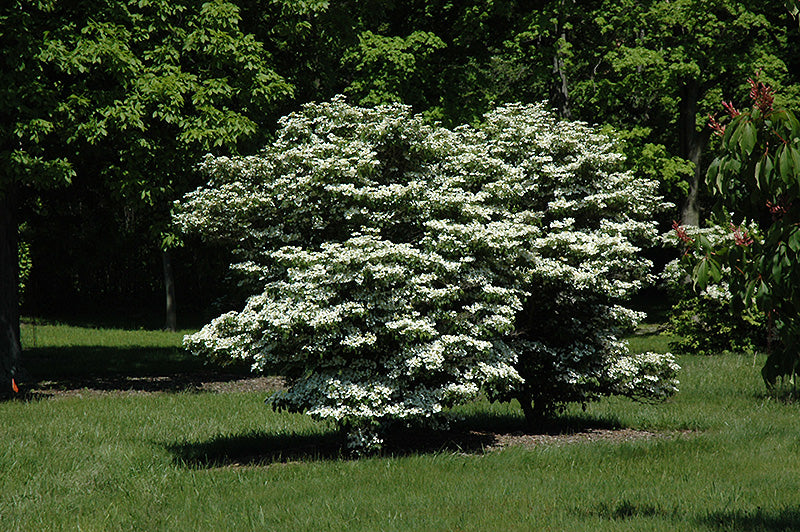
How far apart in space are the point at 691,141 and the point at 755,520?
21687mm

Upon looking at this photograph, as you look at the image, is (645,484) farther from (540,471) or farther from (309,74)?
(309,74)

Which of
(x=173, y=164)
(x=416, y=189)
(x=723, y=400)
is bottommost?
(x=723, y=400)

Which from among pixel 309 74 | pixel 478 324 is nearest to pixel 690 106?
pixel 309 74

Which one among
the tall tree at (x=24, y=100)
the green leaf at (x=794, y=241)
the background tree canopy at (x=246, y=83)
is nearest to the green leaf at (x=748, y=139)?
the green leaf at (x=794, y=241)

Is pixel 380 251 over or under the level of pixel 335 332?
over

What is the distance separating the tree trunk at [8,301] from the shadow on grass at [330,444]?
6.77m

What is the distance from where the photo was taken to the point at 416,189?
10.1m

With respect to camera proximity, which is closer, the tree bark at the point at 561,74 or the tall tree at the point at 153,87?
the tall tree at the point at 153,87

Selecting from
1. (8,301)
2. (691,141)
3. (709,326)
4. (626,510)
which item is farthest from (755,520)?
(691,141)

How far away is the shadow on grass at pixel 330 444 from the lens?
10.1 metres

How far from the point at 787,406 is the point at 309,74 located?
14.6 m

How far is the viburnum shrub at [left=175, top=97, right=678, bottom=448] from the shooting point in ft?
30.3

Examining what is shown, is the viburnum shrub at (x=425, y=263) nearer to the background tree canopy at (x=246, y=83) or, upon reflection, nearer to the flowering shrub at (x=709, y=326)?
the background tree canopy at (x=246, y=83)

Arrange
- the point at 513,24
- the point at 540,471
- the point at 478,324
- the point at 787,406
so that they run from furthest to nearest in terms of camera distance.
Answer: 1. the point at 513,24
2. the point at 787,406
3. the point at 478,324
4. the point at 540,471
